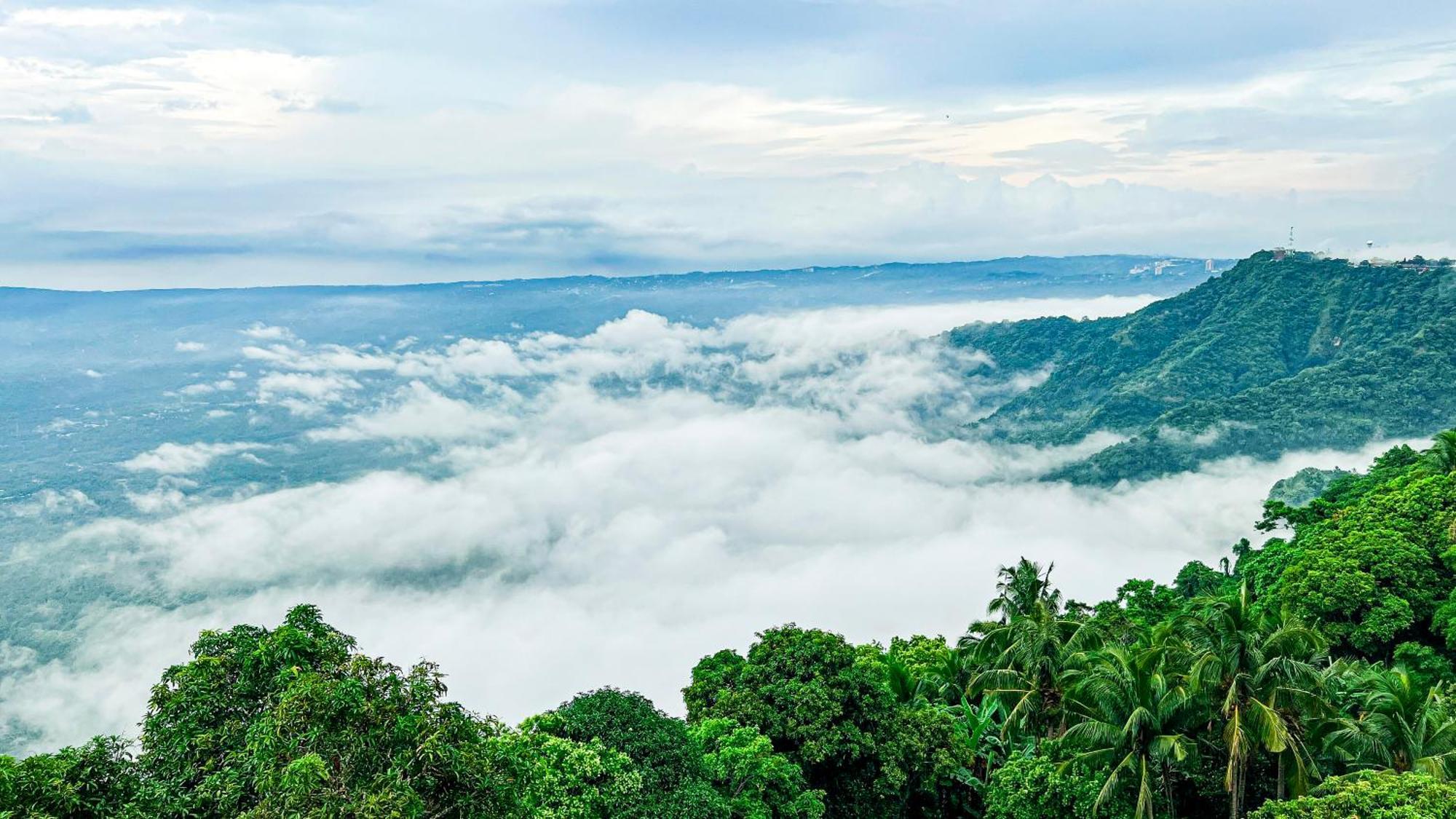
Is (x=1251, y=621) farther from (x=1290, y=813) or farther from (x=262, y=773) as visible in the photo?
(x=262, y=773)

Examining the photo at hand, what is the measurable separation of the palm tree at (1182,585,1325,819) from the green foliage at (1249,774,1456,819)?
2.28 m

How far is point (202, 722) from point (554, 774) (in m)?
6.96

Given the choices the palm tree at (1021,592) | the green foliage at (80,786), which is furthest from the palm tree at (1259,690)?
the green foliage at (80,786)

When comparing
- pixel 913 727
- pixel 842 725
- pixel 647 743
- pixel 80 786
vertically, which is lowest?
pixel 913 727

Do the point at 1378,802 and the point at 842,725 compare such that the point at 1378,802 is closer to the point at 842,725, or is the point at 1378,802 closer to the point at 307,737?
the point at 842,725

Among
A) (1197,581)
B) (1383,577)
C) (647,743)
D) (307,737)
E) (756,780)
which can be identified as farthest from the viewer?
(1197,581)

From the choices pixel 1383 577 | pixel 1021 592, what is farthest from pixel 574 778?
pixel 1383 577

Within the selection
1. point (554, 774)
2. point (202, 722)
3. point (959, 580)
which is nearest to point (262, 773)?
point (202, 722)

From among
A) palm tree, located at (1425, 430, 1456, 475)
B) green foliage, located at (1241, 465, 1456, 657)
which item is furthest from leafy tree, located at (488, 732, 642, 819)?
palm tree, located at (1425, 430, 1456, 475)

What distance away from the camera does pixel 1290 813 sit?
18.5 meters

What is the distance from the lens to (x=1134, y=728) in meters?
21.8

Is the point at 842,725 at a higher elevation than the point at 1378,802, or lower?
lower

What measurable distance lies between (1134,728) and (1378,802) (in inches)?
196

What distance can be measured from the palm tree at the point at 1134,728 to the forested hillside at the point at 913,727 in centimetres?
6
